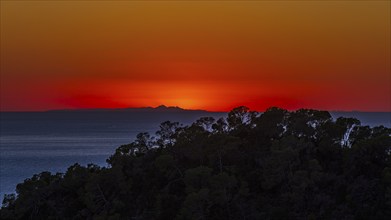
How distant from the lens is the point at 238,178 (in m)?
→ 54.3

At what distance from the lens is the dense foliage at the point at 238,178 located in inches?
→ 1984

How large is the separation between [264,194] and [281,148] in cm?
481

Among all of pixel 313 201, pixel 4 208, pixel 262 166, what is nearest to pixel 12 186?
pixel 4 208

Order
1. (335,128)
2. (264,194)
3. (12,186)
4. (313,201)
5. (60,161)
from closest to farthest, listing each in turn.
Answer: (313,201) < (264,194) < (335,128) < (12,186) < (60,161)

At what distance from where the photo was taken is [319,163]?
57.4 metres

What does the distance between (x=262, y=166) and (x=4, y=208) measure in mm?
25150

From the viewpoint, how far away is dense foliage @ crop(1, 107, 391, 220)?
1984 inches

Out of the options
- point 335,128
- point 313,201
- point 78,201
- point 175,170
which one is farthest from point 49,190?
point 335,128

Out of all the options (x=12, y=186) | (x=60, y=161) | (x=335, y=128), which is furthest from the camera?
(x=60, y=161)

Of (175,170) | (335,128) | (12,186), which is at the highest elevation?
(335,128)

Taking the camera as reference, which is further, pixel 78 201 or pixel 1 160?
pixel 1 160

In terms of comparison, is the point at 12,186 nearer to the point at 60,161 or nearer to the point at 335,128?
the point at 60,161

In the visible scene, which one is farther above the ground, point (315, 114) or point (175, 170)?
point (315, 114)

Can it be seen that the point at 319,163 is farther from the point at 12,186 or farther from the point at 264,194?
the point at 12,186
